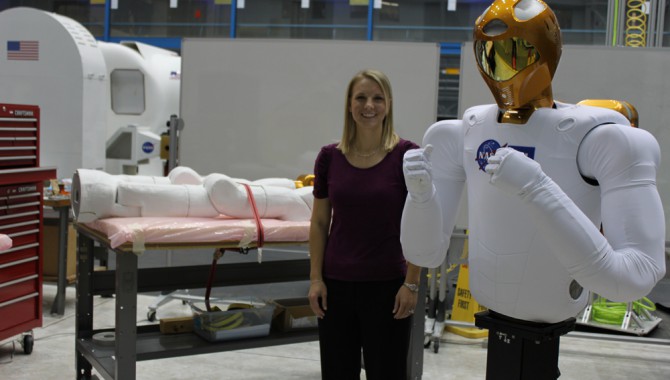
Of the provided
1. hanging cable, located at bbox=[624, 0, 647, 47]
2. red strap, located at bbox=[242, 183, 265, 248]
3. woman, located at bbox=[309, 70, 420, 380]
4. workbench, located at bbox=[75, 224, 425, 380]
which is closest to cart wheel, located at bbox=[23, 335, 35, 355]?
workbench, located at bbox=[75, 224, 425, 380]

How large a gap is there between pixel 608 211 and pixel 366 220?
2.92 ft

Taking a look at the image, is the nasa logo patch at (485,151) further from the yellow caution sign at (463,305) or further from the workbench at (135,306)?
the yellow caution sign at (463,305)

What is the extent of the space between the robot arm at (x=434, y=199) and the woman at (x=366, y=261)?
33 cm

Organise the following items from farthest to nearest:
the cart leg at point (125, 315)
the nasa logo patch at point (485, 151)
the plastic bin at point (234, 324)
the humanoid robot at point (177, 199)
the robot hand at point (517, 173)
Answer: the plastic bin at point (234, 324) < the humanoid robot at point (177, 199) < the cart leg at point (125, 315) < the nasa logo patch at point (485, 151) < the robot hand at point (517, 173)

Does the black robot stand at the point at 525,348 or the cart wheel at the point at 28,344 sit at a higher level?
the black robot stand at the point at 525,348

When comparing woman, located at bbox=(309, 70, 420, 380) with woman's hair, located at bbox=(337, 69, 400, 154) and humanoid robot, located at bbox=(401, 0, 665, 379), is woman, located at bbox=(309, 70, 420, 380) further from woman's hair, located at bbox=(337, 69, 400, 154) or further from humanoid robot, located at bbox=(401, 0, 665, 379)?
humanoid robot, located at bbox=(401, 0, 665, 379)

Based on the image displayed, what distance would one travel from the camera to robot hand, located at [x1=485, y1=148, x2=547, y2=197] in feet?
5.02

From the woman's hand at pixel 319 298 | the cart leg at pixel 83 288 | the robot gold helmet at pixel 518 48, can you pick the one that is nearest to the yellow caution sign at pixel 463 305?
the cart leg at pixel 83 288

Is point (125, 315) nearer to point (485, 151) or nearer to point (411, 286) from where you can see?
point (411, 286)

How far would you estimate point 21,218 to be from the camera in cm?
404

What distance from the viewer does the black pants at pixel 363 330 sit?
2.38 metres

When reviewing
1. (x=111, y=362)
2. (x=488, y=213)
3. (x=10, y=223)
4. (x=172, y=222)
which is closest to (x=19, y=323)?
(x=10, y=223)

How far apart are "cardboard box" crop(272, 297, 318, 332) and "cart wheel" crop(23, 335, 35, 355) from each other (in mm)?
1430

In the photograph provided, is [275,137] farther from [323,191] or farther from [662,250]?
[662,250]
